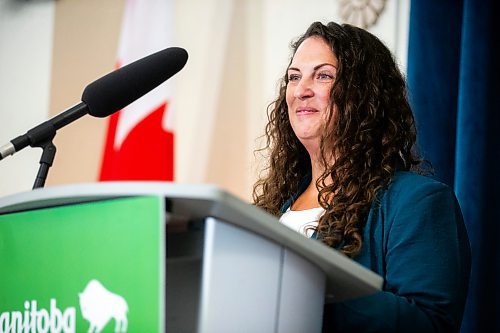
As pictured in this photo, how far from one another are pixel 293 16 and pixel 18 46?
128 centimetres

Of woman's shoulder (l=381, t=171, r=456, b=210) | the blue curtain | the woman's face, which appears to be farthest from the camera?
the blue curtain

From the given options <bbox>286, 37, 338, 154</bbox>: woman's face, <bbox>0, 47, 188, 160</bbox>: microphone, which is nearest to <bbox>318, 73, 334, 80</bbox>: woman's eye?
<bbox>286, 37, 338, 154</bbox>: woman's face

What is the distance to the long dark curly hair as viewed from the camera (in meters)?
1.52

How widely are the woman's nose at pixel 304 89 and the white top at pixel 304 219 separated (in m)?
0.23

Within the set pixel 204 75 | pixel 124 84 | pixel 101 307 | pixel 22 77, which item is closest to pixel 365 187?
pixel 124 84

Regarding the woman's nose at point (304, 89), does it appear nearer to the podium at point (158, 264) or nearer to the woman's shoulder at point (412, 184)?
the woman's shoulder at point (412, 184)

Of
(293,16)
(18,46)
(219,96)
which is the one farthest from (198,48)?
(18,46)

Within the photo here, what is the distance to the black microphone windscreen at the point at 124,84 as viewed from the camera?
4.06ft

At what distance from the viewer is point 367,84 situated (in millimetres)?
1667

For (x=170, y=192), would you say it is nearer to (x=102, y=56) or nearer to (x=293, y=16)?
(x=293, y=16)

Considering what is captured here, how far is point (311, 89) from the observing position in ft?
Answer: 5.43

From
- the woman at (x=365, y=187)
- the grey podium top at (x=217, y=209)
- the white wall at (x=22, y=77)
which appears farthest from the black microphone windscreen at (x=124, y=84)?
the white wall at (x=22, y=77)

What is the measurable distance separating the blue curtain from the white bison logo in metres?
Result: 1.41

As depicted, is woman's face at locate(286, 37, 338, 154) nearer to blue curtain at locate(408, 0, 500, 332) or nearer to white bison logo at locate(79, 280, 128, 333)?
blue curtain at locate(408, 0, 500, 332)
